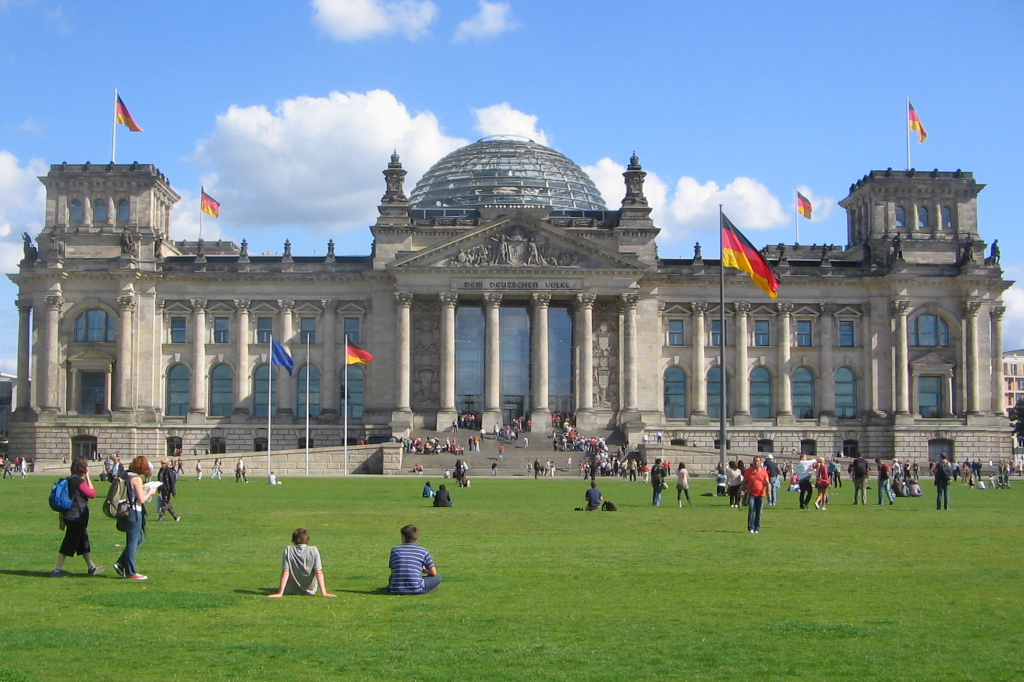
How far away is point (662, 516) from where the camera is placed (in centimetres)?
→ 3931

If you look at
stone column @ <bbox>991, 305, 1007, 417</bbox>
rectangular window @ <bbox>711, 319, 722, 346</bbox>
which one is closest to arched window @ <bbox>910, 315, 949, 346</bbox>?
stone column @ <bbox>991, 305, 1007, 417</bbox>

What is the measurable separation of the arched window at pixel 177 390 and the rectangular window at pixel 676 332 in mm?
37382

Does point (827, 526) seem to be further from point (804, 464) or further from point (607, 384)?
point (607, 384)

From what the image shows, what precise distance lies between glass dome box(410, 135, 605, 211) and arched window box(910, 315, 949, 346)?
96.4 ft

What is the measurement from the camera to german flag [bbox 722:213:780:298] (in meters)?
53.7

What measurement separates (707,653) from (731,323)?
275 ft

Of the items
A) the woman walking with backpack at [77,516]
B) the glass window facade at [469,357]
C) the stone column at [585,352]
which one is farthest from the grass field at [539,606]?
the glass window facade at [469,357]

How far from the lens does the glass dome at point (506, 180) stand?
108500 mm

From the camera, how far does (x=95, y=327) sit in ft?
315

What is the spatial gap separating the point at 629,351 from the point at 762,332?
39.4 feet

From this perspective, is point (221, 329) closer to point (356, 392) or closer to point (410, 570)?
point (356, 392)

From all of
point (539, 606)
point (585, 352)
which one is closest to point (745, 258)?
point (539, 606)

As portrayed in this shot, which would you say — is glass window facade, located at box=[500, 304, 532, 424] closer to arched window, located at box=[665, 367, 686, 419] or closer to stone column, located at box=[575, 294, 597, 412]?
stone column, located at box=[575, 294, 597, 412]

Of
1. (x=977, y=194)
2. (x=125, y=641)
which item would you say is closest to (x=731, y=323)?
(x=977, y=194)
